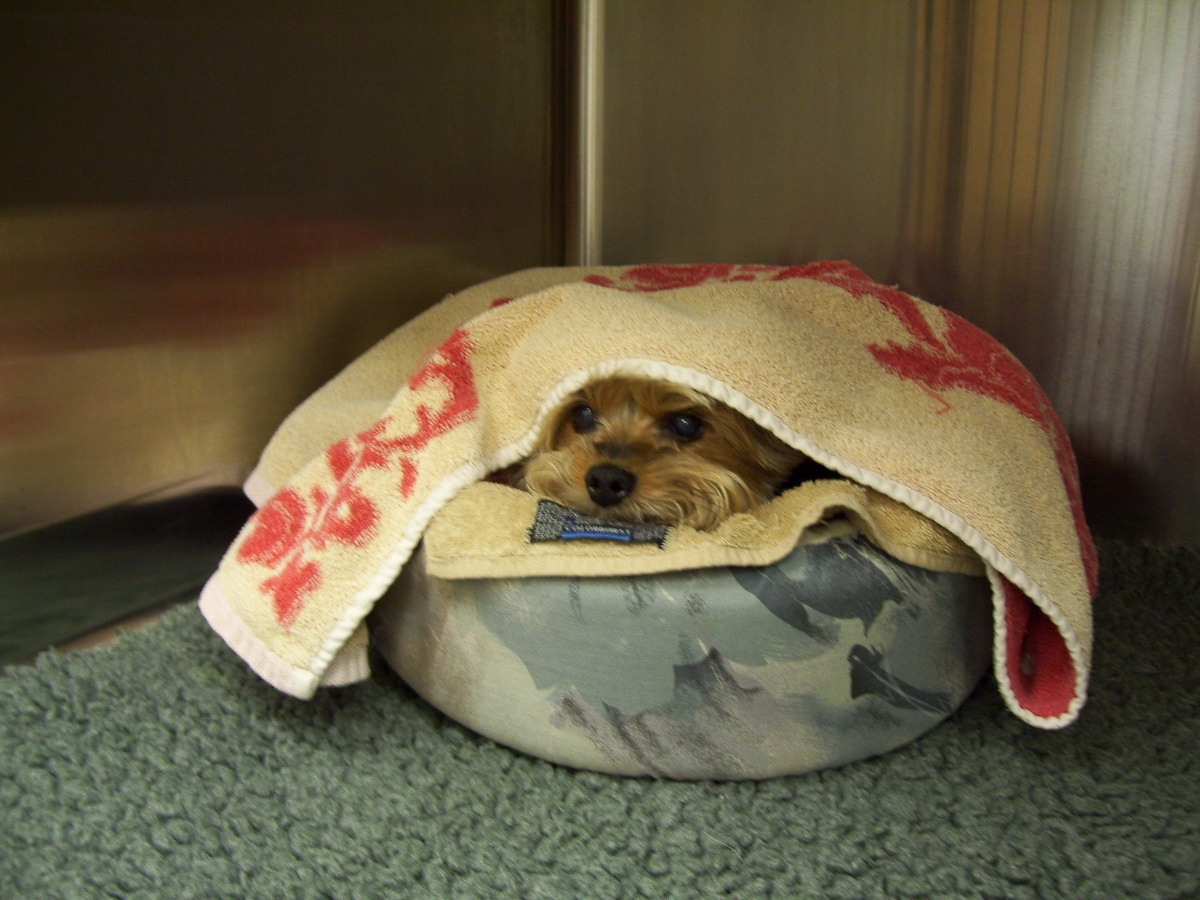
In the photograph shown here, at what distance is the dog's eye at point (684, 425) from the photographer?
129cm

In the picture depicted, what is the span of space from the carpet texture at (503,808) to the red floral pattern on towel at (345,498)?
7.1 inches

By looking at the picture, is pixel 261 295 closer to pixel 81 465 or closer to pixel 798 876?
pixel 81 465

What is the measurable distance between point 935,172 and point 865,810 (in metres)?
1.22

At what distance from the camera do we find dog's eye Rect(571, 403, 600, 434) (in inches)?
52.7

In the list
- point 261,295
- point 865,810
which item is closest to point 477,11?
point 261,295

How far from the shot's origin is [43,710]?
1235mm

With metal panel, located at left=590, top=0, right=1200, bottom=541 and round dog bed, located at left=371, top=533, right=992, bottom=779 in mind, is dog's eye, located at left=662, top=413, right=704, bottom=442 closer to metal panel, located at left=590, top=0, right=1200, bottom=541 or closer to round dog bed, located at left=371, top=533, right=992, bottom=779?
round dog bed, located at left=371, top=533, right=992, bottom=779

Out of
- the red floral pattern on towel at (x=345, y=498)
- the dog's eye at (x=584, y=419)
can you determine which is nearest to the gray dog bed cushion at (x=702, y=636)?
the red floral pattern on towel at (x=345, y=498)

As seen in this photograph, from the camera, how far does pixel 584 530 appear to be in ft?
3.54

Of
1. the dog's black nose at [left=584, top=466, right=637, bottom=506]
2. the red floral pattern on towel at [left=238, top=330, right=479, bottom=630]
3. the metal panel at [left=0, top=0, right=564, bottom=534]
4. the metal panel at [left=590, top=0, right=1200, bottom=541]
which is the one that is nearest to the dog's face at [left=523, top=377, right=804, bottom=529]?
the dog's black nose at [left=584, top=466, right=637, bottom=506]

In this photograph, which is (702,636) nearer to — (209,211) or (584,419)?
(584,419)

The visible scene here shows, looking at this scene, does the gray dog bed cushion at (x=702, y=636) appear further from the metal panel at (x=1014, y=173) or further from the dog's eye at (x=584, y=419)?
the metal panel at (x=1014, y=173)

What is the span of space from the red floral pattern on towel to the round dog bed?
0.11 metres

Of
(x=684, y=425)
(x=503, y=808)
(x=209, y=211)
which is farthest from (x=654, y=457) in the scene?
(x=209, y=211)
